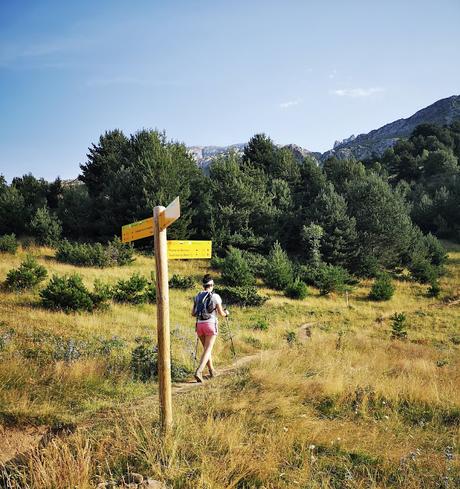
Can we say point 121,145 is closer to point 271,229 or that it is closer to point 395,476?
point 271,229

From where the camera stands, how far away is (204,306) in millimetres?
7230

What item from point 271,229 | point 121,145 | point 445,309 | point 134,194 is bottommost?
point 445,309

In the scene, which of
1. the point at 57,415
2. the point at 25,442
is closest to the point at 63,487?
the point at 25,442

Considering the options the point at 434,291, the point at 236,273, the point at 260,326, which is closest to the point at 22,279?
the point at 260,326

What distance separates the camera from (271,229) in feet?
105

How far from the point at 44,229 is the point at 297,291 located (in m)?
19.1

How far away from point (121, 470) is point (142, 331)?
23.8ft

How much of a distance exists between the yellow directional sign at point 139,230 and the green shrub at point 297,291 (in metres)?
18.5

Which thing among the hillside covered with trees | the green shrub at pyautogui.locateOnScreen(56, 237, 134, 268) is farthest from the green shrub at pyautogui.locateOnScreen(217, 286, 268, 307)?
the hillside covered with trees

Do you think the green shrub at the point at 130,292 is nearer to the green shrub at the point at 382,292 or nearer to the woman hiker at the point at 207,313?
the woman hiker at the point at 207,313

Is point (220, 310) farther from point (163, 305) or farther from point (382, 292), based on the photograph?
point (382, 292)

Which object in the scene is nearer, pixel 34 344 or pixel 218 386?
pixel 218 386

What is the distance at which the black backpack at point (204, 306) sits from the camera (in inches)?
284

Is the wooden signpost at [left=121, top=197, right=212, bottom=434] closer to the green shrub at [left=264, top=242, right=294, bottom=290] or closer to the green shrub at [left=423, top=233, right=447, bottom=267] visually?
the green shrub at [left=264, top=242, right=294, bottom=290]
